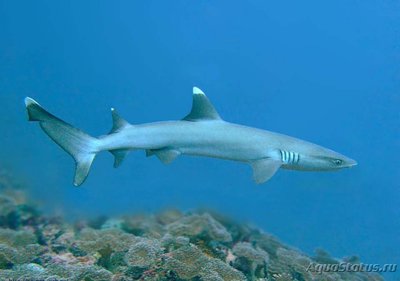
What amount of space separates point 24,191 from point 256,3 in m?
36.1

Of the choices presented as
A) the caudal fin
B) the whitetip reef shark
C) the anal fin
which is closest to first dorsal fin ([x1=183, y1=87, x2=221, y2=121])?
the whitetip reef shark

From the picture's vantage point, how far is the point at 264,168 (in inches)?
239

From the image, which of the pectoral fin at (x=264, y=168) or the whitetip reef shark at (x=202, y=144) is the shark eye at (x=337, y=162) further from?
the pectoral fin at (x=264, y=168)

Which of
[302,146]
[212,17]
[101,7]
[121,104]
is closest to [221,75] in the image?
[212,17]

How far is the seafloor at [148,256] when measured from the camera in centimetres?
509

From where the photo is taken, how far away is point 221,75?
4569 cm

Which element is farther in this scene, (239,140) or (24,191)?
(24,191)

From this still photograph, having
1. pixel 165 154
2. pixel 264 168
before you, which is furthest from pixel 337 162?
pixel 165 154

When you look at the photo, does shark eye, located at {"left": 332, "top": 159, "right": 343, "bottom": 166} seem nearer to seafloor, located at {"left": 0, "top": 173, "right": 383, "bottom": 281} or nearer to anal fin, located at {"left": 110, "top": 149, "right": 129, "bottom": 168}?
seafloor, located at {"left": 0, "top": 173, "right": 383, "bottom": 281}

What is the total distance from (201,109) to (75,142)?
178cm

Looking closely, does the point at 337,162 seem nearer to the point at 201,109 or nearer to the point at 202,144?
the point at 202,144

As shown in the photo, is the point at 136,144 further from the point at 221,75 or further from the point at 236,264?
the point at 221,75

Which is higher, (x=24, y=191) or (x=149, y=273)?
(x=24, y=191)

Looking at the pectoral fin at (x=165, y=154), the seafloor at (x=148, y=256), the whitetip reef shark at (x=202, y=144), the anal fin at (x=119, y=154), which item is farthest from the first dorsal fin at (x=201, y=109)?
→ the seafloor at (x=148, y=256)
